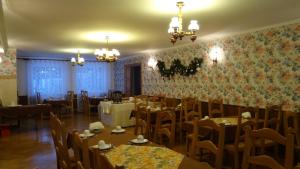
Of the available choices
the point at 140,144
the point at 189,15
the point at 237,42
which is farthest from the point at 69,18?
the point at 237,42

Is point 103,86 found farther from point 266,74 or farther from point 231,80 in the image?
point 266,74

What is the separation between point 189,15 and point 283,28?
76.1 inches

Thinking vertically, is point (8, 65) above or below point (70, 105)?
above

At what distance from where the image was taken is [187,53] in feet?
22.9

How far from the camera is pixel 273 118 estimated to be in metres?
4.27

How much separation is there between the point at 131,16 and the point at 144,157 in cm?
245

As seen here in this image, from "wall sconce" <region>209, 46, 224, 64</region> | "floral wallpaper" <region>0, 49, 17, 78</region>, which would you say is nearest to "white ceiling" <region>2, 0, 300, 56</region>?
"wall sconce" <region>209, 46, 224, 64</region>

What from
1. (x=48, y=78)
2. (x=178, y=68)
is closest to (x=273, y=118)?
(x=178, y=68)

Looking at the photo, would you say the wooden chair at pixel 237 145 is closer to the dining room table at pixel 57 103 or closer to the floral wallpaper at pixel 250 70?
the floral wallpaper at pixel 250 70

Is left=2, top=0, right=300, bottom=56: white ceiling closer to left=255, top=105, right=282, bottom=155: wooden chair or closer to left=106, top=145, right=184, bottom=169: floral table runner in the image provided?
left=255, top=105, right=282, bottom=155: wooden chair

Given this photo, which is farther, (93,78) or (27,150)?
(93,78)

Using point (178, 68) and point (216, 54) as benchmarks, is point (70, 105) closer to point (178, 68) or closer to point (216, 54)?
point (178, 68)

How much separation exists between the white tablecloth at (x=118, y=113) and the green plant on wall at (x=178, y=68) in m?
1.46

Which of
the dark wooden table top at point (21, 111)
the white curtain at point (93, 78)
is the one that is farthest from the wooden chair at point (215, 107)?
the white curtain at point (93, 78)
